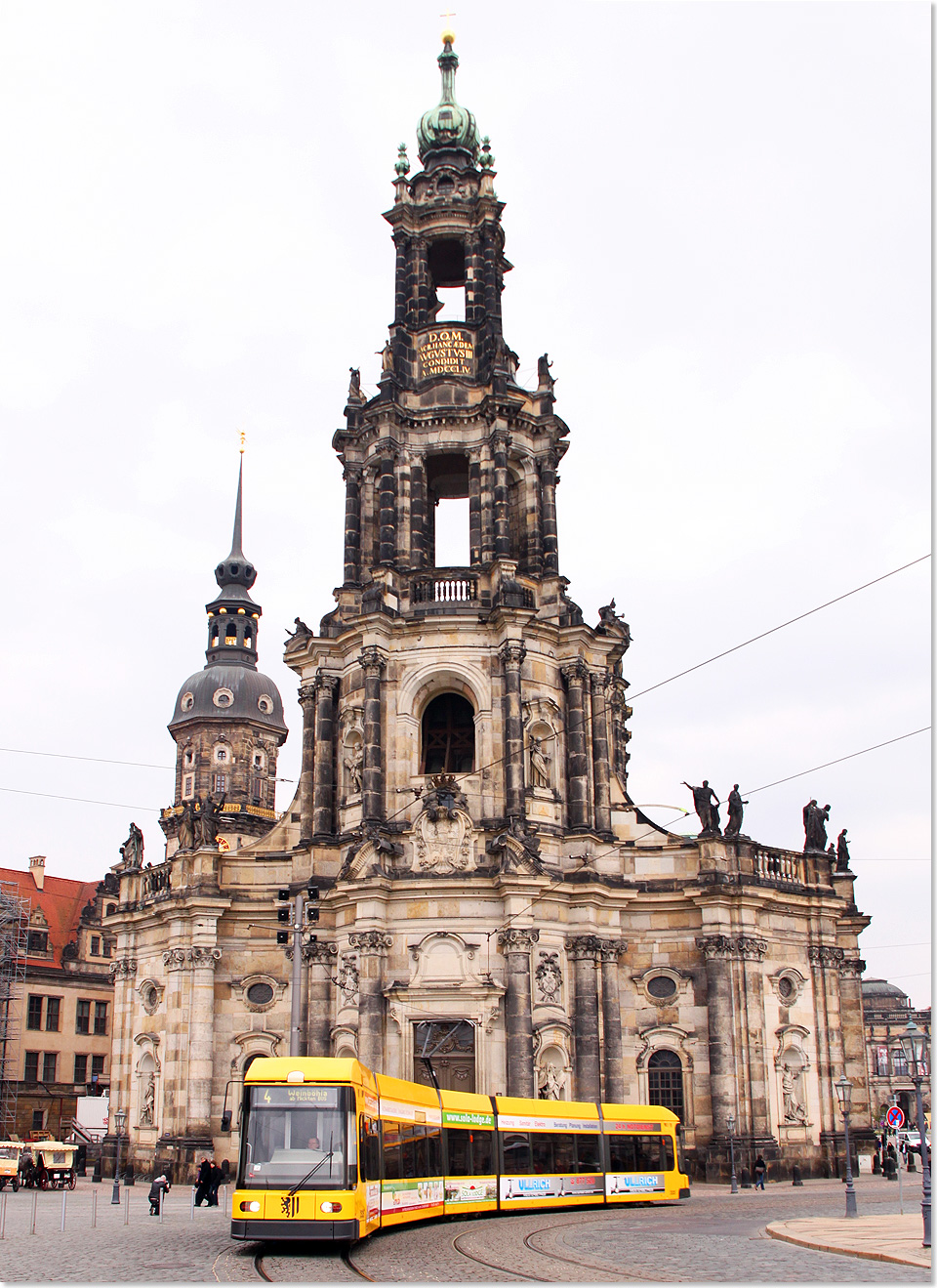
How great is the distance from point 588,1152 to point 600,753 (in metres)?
15.0

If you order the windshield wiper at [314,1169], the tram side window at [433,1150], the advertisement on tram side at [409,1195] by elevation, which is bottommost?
the advertisement on tram side at [409,1195]

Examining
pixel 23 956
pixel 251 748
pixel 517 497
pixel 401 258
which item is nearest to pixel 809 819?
pixel 517 497

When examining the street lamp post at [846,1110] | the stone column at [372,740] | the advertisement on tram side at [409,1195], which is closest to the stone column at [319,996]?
the stone column at [372,740]

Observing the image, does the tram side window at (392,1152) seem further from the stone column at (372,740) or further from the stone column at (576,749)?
the stone column at (576,749)

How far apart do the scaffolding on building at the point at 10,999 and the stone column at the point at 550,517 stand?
124 feet

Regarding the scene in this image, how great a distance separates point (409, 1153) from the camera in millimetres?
25531

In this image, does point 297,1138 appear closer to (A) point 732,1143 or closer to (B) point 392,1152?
(B) point 392,1152

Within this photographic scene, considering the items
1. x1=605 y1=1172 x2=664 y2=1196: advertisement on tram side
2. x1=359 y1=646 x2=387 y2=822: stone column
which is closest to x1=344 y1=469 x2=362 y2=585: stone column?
x1=359 y1=646 x2=387 y2=822: stone column

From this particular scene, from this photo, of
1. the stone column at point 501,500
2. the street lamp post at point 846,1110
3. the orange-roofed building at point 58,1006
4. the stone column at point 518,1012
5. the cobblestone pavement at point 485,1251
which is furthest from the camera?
the orange-roofed building at point 58,1006

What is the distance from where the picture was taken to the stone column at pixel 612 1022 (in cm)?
3994

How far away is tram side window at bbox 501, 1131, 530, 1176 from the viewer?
30.2m

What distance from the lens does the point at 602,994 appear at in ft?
135

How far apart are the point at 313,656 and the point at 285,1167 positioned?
26.3 metres

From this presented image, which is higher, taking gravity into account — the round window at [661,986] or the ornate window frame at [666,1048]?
the round window at [661,986]
